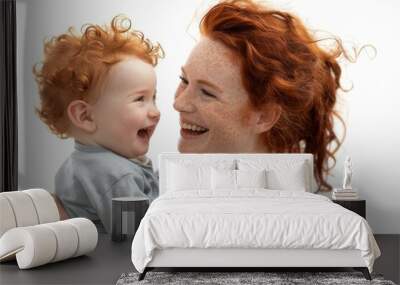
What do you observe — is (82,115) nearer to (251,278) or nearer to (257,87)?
(257,87)

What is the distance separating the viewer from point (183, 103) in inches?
287

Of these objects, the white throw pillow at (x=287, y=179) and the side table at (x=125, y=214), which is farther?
the side table at (x=125, y=214)

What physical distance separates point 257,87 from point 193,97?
0.69 m

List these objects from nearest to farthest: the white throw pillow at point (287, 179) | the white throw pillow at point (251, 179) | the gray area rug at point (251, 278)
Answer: the gray area rug at point (251, 278) < the white throw pillow at point (251, 179) < the white throw pillow at point (287, 179)

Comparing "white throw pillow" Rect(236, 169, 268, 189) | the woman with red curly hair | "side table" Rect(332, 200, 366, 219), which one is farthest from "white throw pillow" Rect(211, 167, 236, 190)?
"side table" Rect(332, 200, 366, 219)

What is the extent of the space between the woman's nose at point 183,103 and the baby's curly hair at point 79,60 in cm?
45

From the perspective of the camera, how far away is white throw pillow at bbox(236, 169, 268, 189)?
21.5 feet

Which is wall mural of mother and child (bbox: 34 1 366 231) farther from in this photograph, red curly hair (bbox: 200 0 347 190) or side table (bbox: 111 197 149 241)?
side table (bbox: 111 197 149 241)

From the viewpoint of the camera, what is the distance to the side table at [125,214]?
6.82 meters

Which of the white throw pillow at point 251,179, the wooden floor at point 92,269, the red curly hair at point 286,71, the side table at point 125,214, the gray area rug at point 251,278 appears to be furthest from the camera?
the red curly hair at point 286,71


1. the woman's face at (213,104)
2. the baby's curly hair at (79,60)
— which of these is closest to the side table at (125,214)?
the woman's face at (213,104)

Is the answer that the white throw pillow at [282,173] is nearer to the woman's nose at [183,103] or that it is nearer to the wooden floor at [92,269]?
the woman's nose at [183,103]

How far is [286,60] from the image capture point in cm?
714

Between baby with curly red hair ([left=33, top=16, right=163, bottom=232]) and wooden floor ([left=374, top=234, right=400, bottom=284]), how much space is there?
2.47 m
